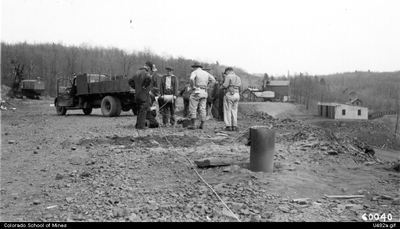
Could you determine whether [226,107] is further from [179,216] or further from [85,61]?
[85,61]

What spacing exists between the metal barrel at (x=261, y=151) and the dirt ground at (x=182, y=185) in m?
0.15

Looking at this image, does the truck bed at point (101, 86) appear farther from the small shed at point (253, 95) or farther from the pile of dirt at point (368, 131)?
the small shed at point (253, 95)

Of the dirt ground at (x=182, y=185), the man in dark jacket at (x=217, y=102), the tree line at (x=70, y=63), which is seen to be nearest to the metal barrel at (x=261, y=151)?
the dirt ground at (x=182, y=185)

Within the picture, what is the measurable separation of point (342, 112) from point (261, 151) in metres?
60.2

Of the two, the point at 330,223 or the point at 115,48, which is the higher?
the point at 115,48

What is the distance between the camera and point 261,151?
5430 mm

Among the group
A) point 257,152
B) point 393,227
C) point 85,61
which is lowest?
point 393,227

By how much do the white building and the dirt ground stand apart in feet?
184

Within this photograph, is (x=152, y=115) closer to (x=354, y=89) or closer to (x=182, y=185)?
(x=182, y=185)

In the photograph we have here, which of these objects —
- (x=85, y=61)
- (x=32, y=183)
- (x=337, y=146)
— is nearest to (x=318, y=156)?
(x=337, y=146)

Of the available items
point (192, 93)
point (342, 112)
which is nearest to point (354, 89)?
point (342, 112)

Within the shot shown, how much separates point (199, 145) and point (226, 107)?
2.61m

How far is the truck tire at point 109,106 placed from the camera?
1565 cm

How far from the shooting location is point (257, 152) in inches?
214
